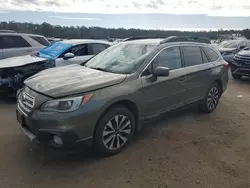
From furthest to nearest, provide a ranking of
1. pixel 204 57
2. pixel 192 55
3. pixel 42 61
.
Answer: pixel 42 61, pixel 204 57, pixel 192 55

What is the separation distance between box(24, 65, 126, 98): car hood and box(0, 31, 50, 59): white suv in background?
468 cm

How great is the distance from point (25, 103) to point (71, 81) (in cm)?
68

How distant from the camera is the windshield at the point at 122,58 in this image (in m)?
3.83

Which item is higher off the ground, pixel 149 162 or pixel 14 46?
pixel 14 46

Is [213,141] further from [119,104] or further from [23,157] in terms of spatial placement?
[23,157]

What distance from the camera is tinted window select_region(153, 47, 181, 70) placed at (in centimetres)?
401

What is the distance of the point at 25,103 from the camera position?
10.8ft

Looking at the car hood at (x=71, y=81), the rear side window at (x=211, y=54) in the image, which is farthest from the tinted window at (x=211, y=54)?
the car hood at (x=71, y=81)

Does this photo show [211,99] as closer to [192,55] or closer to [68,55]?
[192,55]

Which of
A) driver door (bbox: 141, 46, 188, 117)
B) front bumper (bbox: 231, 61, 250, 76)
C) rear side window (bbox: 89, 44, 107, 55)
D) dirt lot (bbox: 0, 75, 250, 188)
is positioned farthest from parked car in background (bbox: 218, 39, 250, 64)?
driver door (bbox: 141, 46, 188, 117)

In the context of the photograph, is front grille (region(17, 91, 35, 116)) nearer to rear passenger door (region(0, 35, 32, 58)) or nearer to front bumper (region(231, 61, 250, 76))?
rear passenger door (region(0, 35, 32, 58))

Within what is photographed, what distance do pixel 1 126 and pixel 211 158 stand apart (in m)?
3.58

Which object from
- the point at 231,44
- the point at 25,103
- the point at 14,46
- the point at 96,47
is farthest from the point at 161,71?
the point at 231,44

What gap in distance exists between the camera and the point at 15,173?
3.01 metres
